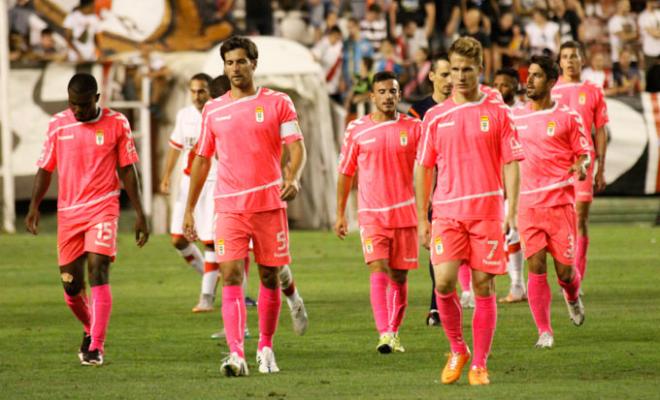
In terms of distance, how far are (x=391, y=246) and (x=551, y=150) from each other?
4.99 ft

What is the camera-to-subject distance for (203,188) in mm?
15172

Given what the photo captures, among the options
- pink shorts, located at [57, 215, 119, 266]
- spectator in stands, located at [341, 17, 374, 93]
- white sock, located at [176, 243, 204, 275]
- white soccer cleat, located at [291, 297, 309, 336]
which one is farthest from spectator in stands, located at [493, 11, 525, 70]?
pink shorts, located at [57, 215, 119, 266]

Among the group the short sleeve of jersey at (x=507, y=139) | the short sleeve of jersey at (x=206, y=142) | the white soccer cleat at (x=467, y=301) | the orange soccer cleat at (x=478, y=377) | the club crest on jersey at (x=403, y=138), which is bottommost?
the white soccer cleat at (x=467, y=301)

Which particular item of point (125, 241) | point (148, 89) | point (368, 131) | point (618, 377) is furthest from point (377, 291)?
point (148, 89)

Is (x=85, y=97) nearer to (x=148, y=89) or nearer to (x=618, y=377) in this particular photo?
(x=618, y=377)

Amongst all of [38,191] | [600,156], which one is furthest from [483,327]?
[600,156]

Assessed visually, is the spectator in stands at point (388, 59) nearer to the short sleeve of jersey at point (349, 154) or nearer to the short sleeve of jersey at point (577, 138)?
the short sleeve of jersey at point (577, 138)

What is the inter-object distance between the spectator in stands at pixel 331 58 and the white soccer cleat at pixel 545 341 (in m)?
17.8

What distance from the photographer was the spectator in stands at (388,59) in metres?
29.1

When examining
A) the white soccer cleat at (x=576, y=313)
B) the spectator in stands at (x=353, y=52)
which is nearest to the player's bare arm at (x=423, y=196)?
the white soccer cleat at (x=576, y=313)

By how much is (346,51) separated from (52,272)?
10.4 m

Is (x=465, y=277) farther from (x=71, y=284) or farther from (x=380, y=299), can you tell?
(x=71, y=284)

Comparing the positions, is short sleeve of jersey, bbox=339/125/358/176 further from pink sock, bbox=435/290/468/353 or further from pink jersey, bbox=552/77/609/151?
pink jersey, bbox=552/77/609/151

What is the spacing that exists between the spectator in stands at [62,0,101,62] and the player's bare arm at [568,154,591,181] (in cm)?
1737
